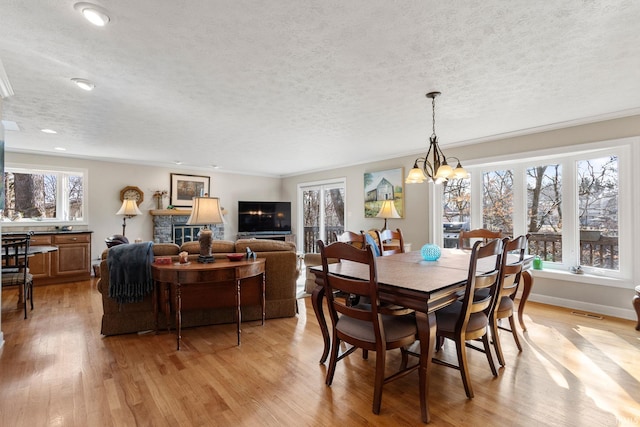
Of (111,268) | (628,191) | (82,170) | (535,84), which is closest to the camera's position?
(535,84)

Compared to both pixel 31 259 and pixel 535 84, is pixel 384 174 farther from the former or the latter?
pixel 31 259

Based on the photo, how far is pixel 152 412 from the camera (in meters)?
1.79

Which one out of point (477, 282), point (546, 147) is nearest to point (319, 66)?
point (477, 282)

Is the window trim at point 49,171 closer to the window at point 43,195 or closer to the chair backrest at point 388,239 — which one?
the window at point 43,195

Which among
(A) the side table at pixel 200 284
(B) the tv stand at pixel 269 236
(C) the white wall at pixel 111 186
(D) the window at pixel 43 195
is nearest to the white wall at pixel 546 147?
(A) the side table at pixel 200 284

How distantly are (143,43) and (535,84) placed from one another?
3.08 m

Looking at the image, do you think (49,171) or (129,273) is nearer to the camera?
(129,273)

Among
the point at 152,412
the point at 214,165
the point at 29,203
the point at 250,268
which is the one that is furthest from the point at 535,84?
the point at 29,203

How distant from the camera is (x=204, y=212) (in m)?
2.89

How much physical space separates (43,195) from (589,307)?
28.0 ft

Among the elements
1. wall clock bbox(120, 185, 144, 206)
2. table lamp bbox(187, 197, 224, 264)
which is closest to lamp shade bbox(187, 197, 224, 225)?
table lamp bbox(187, 197, 224, 264)

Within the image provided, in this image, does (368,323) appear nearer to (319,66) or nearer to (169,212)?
(319,66)

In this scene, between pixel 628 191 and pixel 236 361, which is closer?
pixel 236 361

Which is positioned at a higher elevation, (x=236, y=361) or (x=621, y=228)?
(x=621, y=228)
